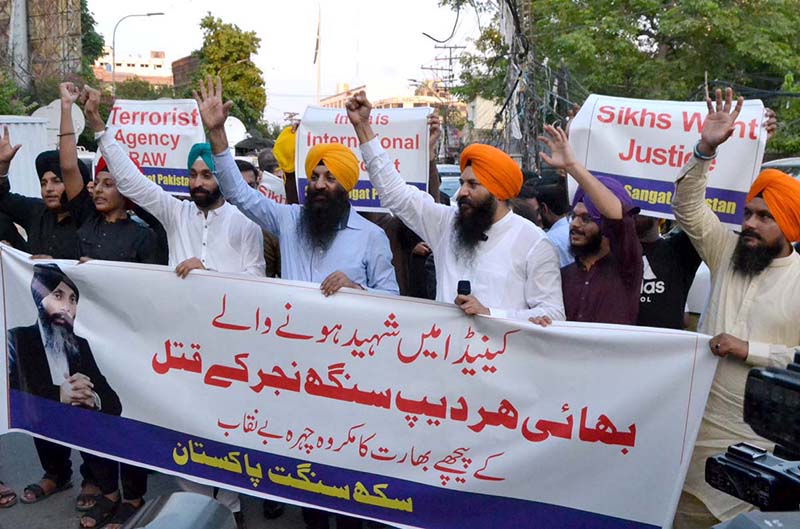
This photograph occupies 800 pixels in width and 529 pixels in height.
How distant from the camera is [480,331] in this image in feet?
10.7

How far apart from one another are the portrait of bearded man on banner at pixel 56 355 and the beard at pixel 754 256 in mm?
2833

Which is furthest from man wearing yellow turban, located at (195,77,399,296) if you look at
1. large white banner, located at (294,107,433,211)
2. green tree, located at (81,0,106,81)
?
green tree, located at (81,0,106,81)

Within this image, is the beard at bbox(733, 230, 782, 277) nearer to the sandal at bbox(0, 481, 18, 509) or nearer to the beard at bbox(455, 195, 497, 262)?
the beard at bbox(455, 195, 497, 262)

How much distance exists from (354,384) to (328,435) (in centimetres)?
25

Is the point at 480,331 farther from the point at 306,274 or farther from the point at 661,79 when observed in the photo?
the point at 661,79

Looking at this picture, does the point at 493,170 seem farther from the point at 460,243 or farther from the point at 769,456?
the point at 769,456

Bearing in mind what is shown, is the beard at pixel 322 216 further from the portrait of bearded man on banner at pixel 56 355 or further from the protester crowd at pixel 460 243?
the portrait of bearded man on banner at pixel 56 355

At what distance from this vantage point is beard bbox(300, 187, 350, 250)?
3.87 meters

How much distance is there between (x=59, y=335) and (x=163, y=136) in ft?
5.37

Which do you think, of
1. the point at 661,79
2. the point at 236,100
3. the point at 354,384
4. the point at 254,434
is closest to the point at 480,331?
the point at 354,384

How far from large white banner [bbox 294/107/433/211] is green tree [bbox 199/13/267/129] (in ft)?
103

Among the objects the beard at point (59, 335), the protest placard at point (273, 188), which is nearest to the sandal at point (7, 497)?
the beard at point (59, 335)

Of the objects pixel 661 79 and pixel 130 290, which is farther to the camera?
pixel 661 79

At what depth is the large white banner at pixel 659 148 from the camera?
3645 mm
